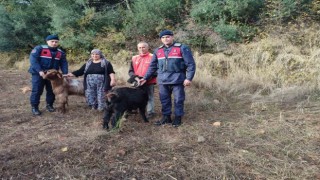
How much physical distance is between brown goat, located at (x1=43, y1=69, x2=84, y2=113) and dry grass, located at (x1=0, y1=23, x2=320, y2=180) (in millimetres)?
321

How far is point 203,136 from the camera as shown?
488 cm

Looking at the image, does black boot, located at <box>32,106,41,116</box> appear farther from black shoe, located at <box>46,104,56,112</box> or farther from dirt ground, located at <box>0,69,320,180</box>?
black shoe, located at <box>46,104,56,112</box>

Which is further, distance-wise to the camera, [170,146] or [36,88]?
[36,88]

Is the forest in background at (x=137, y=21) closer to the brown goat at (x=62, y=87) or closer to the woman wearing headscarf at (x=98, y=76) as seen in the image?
the woman wearing headscarf at (x=98, y=76)

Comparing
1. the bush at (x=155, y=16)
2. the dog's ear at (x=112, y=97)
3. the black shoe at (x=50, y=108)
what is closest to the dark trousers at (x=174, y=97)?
the dog's ear at (x=112, y=97)

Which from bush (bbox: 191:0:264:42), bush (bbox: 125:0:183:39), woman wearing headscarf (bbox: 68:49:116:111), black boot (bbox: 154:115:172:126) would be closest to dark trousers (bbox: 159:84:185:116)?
black boot (bbox: 154:115:172:126)

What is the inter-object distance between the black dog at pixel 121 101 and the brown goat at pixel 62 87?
153cm

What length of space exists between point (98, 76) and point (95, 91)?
393 mm

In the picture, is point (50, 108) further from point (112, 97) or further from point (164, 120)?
point (164, 120)

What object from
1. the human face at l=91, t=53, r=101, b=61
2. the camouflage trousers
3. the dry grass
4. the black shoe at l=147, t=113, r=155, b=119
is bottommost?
the black shoe at l=147, t=113, r=155, b=119

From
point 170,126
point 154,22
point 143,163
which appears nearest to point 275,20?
point 154,22

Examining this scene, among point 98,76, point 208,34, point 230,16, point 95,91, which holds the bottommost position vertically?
point 95,91

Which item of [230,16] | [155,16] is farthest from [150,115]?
[155,16]

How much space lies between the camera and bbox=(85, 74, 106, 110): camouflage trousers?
6.31 m
